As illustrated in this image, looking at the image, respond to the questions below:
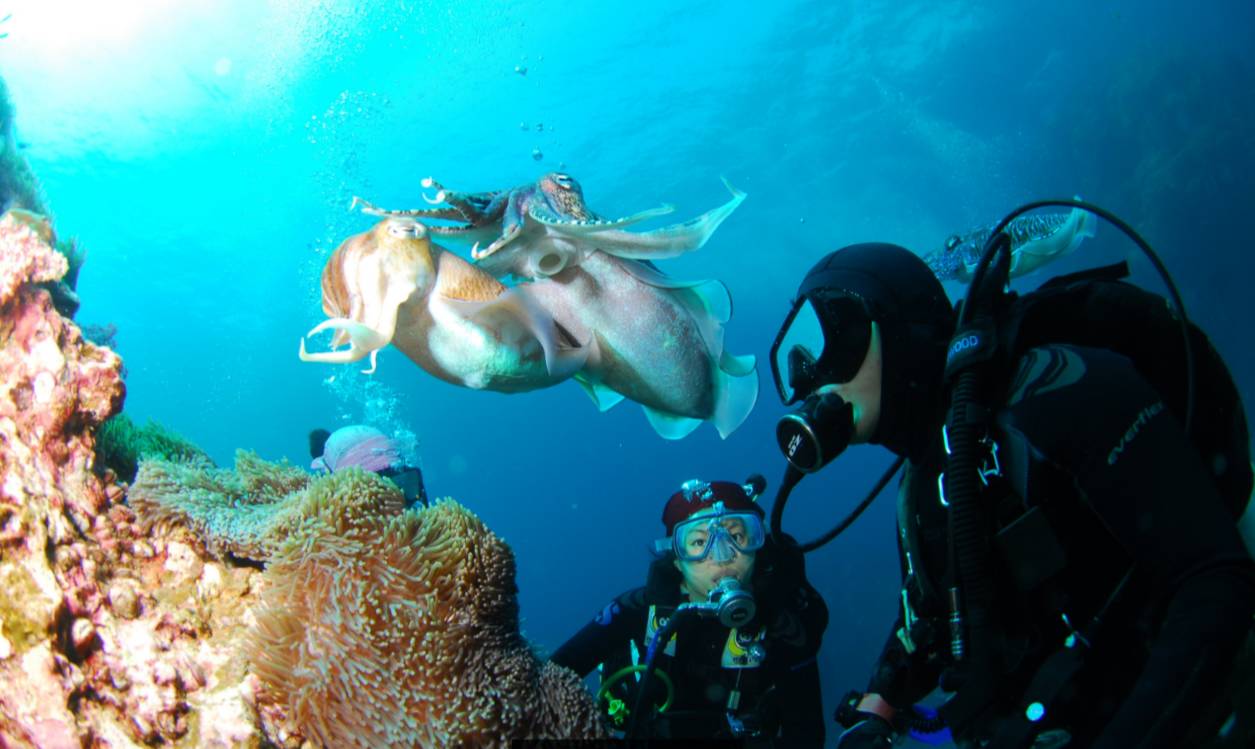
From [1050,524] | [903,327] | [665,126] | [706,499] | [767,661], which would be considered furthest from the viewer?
[665,126]

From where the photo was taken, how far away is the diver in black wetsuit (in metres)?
1.51

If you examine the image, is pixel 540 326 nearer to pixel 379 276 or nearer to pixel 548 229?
pixel 548 229

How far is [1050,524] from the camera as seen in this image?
1.96 metres

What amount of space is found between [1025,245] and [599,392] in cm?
425

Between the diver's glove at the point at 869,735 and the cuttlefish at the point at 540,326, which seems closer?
the cuttlefish at the point at 540,326

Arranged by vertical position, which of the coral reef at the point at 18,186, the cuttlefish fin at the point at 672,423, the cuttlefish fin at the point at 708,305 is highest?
the coral reef at the point at 18,186

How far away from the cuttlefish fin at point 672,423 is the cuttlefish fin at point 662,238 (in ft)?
2.84

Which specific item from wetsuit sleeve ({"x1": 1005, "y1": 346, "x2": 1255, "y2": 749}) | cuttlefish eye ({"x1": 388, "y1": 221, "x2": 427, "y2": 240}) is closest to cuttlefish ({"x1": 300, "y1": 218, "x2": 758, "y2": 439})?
cuttlefish eye ({"x1": 388, "y1": 221, "x2": 427, "y2": 240})

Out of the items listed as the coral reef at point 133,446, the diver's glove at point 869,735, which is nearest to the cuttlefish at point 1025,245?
the diver's glove at point 869,735

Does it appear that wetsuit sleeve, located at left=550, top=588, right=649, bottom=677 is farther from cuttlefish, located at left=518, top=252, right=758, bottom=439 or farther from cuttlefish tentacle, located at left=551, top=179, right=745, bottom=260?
cuttlefish tentacle, located at left=551, top=179, right=745, bottom=260

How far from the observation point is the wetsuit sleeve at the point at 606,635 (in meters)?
5.27

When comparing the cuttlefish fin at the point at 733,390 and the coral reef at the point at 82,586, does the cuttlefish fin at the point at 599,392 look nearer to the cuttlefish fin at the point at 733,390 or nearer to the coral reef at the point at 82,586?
the cuttlefish fin at the point at 733,390

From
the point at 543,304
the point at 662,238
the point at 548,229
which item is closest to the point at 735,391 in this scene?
the point at 662,238

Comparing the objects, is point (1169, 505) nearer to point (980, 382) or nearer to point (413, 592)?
point (980, 382)
